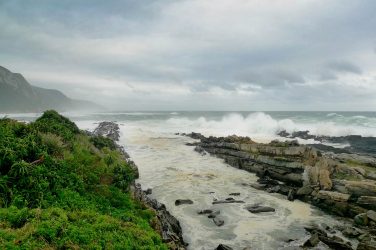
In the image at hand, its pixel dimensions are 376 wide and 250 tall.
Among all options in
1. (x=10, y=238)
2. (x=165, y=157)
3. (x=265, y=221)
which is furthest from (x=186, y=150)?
(x=10, y=238)

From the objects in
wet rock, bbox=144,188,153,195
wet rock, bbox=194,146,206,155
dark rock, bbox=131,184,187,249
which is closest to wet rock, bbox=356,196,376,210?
dark rock, bbox=131,184,187,249

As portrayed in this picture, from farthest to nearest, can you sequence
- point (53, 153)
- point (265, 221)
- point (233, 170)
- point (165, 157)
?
point (165, 157) < point (233, 170) < point (265, 221) < point (53, 153)

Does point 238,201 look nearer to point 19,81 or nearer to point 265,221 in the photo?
point 265,221

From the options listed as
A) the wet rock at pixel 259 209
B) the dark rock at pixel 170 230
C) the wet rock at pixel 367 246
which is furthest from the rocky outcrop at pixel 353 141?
the dark rock at pixel 170 230

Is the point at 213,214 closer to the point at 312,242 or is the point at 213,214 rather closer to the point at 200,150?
the point at 312,242

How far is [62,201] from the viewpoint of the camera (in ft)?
42.5

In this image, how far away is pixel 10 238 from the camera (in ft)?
28.6

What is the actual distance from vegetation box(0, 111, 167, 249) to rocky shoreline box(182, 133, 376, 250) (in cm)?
915

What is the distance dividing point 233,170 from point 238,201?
11732 mm

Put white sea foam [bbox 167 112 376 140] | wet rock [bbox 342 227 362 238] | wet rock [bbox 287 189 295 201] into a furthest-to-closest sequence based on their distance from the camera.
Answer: white sea foam [bbox 167 112 376 140] < wet rock [bbox 287 189 295 201] < wet rock [bbox 342 227 362 238]

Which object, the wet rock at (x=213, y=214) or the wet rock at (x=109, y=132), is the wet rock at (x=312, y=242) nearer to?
the wet rock at (x=213, y=214)

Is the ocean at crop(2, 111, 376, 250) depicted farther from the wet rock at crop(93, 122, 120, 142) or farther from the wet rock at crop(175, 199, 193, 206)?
the wet rock at crop(93, 122, 120, 142)

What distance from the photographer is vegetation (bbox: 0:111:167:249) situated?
31.4ft

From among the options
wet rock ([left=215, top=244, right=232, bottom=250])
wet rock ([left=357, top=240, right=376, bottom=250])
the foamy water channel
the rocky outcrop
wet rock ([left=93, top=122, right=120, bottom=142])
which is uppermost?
wet rock ([left=93, top=122, right=120, bottom=142])
